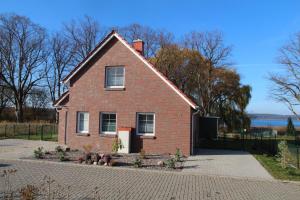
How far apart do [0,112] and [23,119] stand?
3.95m

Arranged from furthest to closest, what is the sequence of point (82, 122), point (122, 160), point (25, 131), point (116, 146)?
point (25, 131) → point (82, 122) → point (116, 146) → point (122, 160)

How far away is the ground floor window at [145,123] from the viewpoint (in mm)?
21000

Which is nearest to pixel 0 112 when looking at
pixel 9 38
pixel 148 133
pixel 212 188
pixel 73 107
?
pixel 9 38

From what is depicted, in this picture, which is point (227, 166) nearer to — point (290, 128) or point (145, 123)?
point (145, 123)

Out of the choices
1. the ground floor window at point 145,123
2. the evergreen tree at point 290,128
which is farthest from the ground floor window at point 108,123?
the evergreen tree at point 290,128

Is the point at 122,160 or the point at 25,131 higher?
the point at 25,131

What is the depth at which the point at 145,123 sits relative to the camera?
69.5 ft

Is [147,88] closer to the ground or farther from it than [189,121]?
farther from it

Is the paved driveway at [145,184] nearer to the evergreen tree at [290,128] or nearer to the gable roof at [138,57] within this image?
the gable roof at [138,57]

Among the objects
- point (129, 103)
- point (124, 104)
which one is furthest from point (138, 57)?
point (124, 104)

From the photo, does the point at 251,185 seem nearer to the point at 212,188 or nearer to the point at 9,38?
the point at 212,188

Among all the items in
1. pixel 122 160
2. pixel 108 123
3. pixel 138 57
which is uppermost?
pixel 138 57

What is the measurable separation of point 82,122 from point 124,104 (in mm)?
3396

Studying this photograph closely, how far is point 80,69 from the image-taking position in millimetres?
22766
